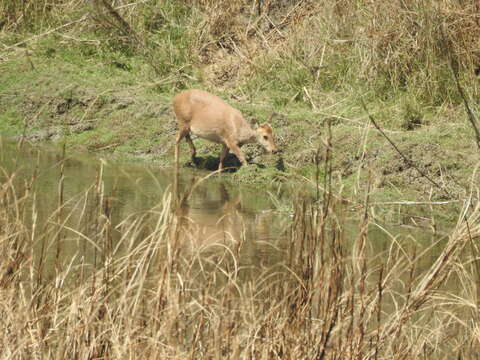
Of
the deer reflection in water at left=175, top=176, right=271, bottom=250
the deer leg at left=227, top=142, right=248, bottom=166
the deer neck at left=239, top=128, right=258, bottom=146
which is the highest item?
the deer neck at left=239, top=128, right=258, bottom=146

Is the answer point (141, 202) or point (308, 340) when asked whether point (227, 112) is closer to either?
point (141, 202)

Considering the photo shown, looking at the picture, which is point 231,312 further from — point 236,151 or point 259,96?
point 259,96

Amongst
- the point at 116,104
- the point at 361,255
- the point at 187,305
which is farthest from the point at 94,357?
the point at 116,104

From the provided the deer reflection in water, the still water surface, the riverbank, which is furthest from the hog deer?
the deer reflection in water

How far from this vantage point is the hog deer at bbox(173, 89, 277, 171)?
11.4 meters

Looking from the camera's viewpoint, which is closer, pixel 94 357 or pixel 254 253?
pixel 94 357

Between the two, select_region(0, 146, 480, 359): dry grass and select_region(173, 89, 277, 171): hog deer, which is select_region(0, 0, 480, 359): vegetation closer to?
select_region(0, 146, 480, 359): dry grass

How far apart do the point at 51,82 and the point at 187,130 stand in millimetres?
2695

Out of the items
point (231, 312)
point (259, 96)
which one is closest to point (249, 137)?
point (259, 96)

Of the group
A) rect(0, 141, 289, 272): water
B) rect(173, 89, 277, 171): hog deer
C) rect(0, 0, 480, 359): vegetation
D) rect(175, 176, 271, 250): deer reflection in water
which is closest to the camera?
rect(0, 0, 480, 359): vegetation

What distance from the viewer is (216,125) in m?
11.6

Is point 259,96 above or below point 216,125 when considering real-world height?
above

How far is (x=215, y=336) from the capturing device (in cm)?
430

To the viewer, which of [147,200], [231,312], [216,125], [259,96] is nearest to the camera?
[231,312]
